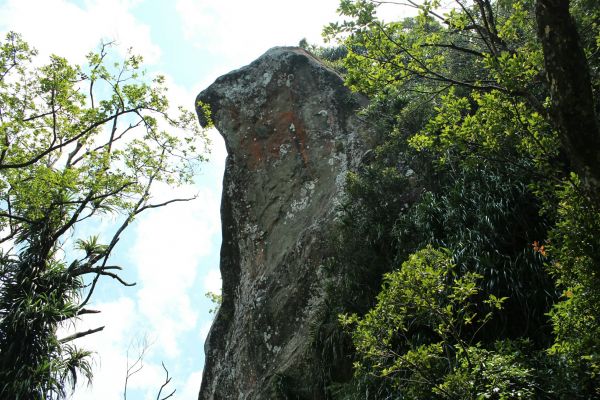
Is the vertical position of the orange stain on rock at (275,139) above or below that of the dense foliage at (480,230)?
above

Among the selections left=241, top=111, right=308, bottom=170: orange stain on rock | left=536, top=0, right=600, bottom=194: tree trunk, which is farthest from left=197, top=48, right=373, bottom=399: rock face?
left=536, top=0, right=600, bottom=194: tree trunk

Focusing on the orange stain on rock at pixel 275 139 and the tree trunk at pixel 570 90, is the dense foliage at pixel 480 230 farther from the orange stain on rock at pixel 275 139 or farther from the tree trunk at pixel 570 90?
the orange stain on rock at pixel 275 139

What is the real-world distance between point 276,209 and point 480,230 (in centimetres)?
630

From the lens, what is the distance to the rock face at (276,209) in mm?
10294

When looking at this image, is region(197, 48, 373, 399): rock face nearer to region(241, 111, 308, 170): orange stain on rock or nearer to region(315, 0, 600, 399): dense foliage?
region(241, 111, 308, 170): orange stain on rock

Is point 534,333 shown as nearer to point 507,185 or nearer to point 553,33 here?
point 507,185

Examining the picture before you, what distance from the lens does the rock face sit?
10.3 metres

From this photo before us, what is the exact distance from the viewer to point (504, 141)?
491 centimetres

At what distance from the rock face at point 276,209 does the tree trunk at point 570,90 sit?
6.34m

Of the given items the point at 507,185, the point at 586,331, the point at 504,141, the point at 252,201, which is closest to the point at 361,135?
the point at 252,201

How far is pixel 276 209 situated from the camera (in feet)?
41.7

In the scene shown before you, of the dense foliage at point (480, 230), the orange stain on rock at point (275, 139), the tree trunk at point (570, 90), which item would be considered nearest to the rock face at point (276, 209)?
the orange stain on rock at point (275, 139)

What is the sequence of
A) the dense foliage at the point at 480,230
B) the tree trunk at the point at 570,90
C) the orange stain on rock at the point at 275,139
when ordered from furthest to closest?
the orange stain on rock at the point at 275,139 → the dense foliage at the point at 480,230 → the tree trunk at the point at 570,90

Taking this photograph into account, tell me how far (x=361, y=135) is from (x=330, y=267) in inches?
180
